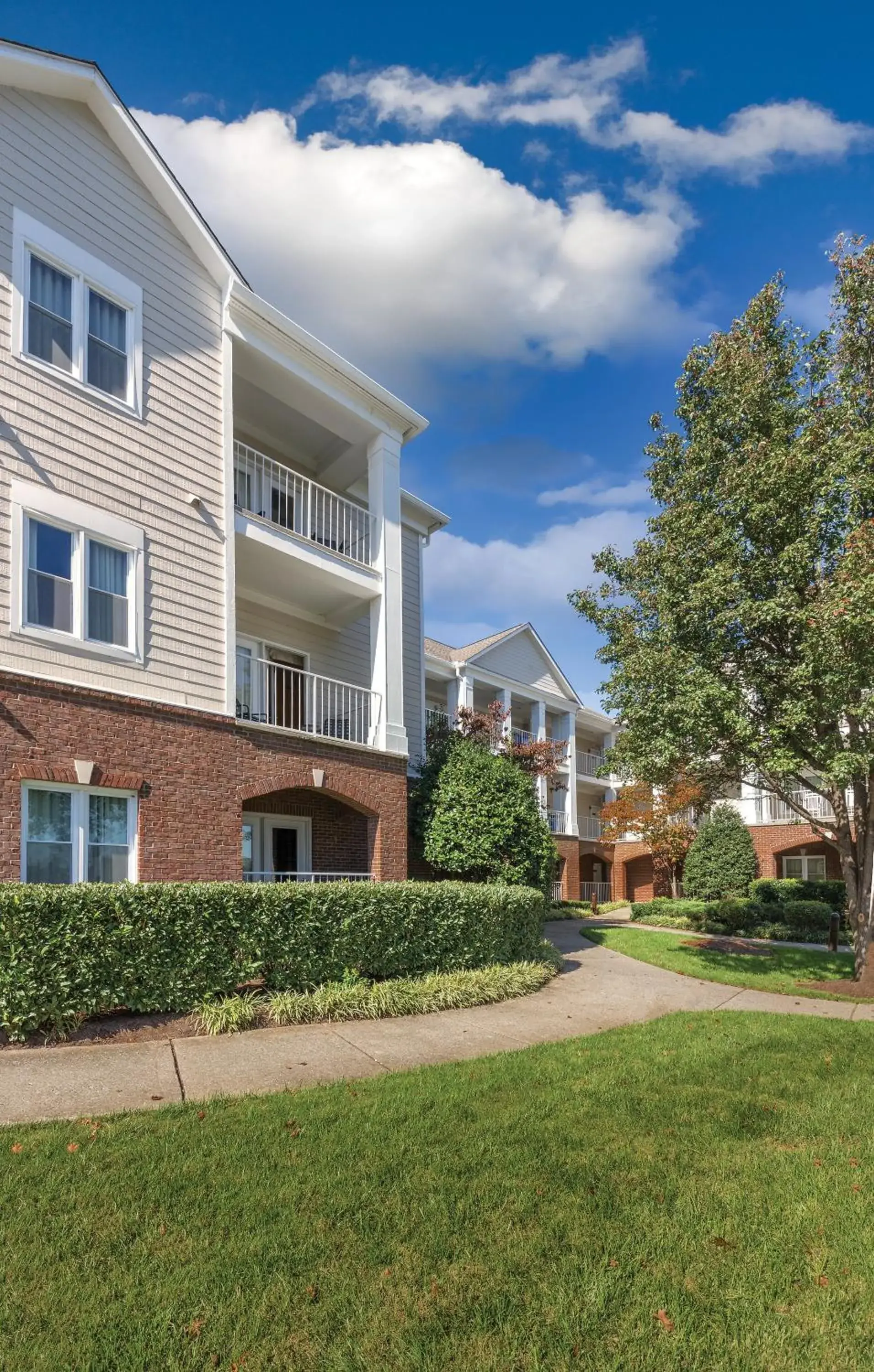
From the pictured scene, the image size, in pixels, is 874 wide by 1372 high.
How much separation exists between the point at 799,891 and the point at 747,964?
11082 mm

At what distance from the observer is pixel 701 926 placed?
20.1 meters

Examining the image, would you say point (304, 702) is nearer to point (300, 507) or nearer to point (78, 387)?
point (300, 507)

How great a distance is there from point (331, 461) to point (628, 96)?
7.43 meters

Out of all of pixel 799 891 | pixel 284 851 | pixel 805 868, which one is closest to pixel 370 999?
pixel 284 851

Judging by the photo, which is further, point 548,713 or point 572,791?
point 548,713

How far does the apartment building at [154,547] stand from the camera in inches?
374

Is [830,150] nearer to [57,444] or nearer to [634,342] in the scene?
[634,342]

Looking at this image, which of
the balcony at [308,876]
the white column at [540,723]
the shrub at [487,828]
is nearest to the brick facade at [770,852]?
the white column at [540,723]

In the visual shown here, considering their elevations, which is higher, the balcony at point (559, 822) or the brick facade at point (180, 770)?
the brick facade at point (180, 770)

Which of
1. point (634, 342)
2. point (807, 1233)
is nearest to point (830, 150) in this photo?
point (634, 342)

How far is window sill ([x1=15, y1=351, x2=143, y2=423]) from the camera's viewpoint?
9.72m

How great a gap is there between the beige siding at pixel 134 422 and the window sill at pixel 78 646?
0.06m

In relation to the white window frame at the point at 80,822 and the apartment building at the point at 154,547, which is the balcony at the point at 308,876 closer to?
the apartment building at the point at 154,547

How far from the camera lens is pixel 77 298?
10.4m
